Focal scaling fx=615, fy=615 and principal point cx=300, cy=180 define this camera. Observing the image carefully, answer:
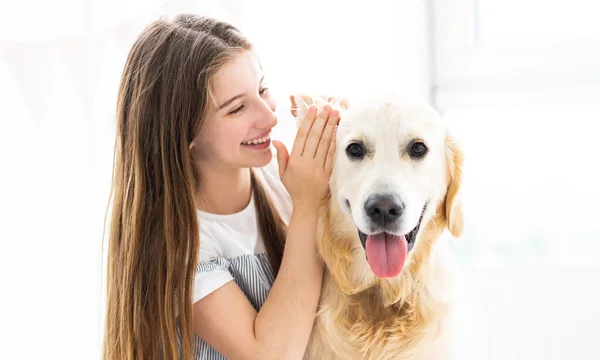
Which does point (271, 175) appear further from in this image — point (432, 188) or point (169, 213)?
point (432, 188)

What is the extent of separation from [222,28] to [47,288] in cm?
75

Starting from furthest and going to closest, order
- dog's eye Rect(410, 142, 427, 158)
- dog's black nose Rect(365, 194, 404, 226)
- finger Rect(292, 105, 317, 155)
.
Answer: finger Rect(292, 105, 317, 155), dog's eye Rect(410, 142, 427, 158), dog's black nose Rect(365, 194, 404, 226)

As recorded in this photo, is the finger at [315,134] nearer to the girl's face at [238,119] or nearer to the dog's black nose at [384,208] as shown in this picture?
the girl's face at [238,119]

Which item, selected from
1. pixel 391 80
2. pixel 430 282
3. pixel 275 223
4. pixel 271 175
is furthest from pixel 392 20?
pixel 430 282

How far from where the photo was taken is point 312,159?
1.33m

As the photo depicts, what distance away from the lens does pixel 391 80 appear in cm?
208

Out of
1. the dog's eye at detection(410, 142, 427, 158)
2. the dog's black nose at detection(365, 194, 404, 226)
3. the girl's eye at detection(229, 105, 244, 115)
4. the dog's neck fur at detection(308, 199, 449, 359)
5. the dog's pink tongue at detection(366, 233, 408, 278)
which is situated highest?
the girl's eye at detection(229, 105, 244, 115)

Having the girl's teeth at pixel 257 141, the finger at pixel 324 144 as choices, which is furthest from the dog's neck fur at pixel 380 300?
the girl's teeth at pixel 257 141

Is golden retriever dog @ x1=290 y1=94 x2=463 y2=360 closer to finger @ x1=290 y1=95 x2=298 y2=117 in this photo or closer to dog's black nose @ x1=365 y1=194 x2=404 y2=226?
dog's black nose @ x1=365 y1=194 x2=404 y2=226

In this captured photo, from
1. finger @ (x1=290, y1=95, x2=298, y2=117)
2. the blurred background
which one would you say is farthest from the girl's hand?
the blurred background

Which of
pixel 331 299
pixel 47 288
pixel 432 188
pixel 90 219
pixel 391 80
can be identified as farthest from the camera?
pixel 391 80

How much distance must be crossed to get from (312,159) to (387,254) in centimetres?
27

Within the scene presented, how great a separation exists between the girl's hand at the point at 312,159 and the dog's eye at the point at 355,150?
58 millimetres

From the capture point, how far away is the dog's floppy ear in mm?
1325
